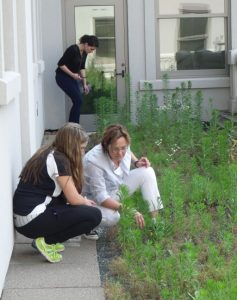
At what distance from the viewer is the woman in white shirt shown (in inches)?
269

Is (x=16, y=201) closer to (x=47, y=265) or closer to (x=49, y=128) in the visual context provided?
(x=47, y=265)

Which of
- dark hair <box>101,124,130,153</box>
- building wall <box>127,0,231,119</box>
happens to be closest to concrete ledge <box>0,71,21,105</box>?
dark hair <box>101,124,130,153</box>

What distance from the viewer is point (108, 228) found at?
24.1ft

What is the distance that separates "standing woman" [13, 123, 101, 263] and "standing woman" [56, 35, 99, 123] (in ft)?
24.1

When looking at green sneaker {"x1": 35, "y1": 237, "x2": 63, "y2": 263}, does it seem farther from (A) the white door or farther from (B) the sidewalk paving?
(A) the white door

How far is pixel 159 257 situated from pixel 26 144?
2.57 m

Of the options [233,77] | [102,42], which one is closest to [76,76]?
[102,42]

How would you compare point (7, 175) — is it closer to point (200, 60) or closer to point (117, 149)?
point (117, 149)

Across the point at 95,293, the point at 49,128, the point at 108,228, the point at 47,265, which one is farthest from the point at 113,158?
Result: the point at 49,128

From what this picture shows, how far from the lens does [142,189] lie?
7.15 meters

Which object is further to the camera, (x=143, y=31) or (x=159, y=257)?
(x=143, y=31)

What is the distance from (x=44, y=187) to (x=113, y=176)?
3.14 ft

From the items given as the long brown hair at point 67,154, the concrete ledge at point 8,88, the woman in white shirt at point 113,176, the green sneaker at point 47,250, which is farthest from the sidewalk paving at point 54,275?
the concrete ledge at point 8,88

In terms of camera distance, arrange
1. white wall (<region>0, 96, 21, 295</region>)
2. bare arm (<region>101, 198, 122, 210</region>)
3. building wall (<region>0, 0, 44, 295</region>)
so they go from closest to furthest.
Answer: white wall (<region>0, 96, 21, 295</region>) < building wall (<region>0, 0, 44, 295</region>) < bare arm (<region>101, 198, 122, 210</region>)
